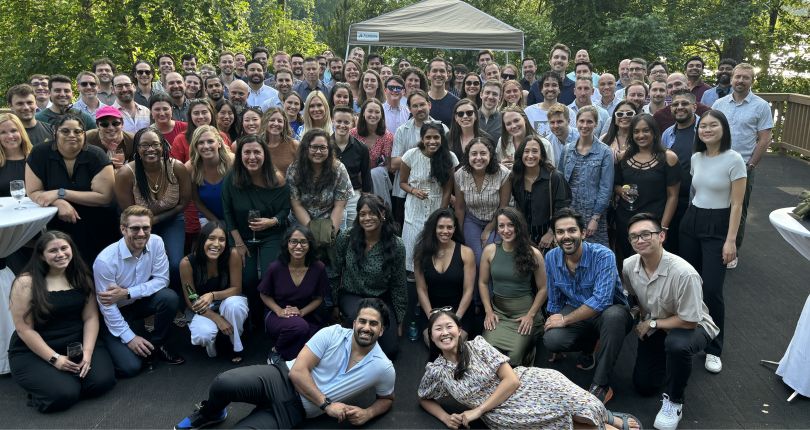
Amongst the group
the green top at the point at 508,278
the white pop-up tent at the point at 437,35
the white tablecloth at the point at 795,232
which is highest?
the white pop-up tent at the point at 437,35

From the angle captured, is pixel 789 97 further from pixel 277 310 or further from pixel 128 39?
pixel 128 39

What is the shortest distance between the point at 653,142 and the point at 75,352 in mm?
4250

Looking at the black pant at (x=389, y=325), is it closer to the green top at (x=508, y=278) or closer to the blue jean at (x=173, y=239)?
the green top at (x=508, y=278)

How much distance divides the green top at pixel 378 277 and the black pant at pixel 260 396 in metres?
1.14

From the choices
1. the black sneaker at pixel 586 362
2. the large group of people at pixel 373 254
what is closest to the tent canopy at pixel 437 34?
the large group of people at pixel 373 254

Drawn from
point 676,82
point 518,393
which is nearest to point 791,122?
point 676,82

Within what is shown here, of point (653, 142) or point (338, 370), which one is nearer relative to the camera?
point (338, 370)

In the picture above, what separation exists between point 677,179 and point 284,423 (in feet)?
10.9

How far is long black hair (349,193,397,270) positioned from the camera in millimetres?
4711

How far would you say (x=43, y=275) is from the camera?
4.12 metres

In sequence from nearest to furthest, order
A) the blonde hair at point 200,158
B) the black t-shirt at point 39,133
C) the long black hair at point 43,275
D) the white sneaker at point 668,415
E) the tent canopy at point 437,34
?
the white sneaker at point 668,415 < the long black hair at point 43,275 < the blonde hair at point 200,158 < the black t-shirt at point 39,133 < the tent canopy at point 437,34

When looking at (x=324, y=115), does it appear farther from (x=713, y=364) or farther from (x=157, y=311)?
(x=713, y=364)

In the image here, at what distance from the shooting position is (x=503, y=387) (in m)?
3.58

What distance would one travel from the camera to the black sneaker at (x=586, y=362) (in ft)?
14.7
